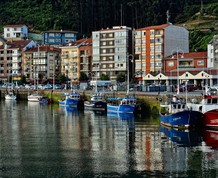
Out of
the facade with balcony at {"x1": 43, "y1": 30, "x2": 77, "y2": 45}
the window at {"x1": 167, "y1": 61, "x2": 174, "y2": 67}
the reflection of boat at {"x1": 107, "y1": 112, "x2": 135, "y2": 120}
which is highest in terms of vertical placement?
the facade with balcony at {"x1": 43, "y1": 30, "x2": 77, "y2": 45}

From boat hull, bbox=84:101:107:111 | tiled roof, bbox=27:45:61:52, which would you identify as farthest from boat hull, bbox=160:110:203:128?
tiled roof, bbox=27:45:61:52

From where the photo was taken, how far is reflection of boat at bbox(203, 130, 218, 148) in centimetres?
4167

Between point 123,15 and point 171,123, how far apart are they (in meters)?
103

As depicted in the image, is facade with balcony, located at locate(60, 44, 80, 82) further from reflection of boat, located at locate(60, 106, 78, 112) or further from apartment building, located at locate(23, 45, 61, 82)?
reflection of boat, located at locate(60, 106, 78, 112)

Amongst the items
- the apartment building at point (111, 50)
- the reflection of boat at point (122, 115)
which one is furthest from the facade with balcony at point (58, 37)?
the reflection of boat at point (122, 115)

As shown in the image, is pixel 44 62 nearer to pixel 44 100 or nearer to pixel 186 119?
pixel 44 100

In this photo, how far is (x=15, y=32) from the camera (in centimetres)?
14625

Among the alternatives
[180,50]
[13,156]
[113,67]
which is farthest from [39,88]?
[13,156]

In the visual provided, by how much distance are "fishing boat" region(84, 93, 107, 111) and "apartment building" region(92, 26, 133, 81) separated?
101 ft

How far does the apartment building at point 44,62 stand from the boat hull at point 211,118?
79549 mm

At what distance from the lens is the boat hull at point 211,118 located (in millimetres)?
47000

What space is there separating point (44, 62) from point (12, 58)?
10338 millimetres

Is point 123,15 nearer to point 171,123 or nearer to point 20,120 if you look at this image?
point 20,120

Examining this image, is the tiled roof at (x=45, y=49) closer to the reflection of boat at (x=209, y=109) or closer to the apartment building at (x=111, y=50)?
the apartment building at (x=111, y=50)
